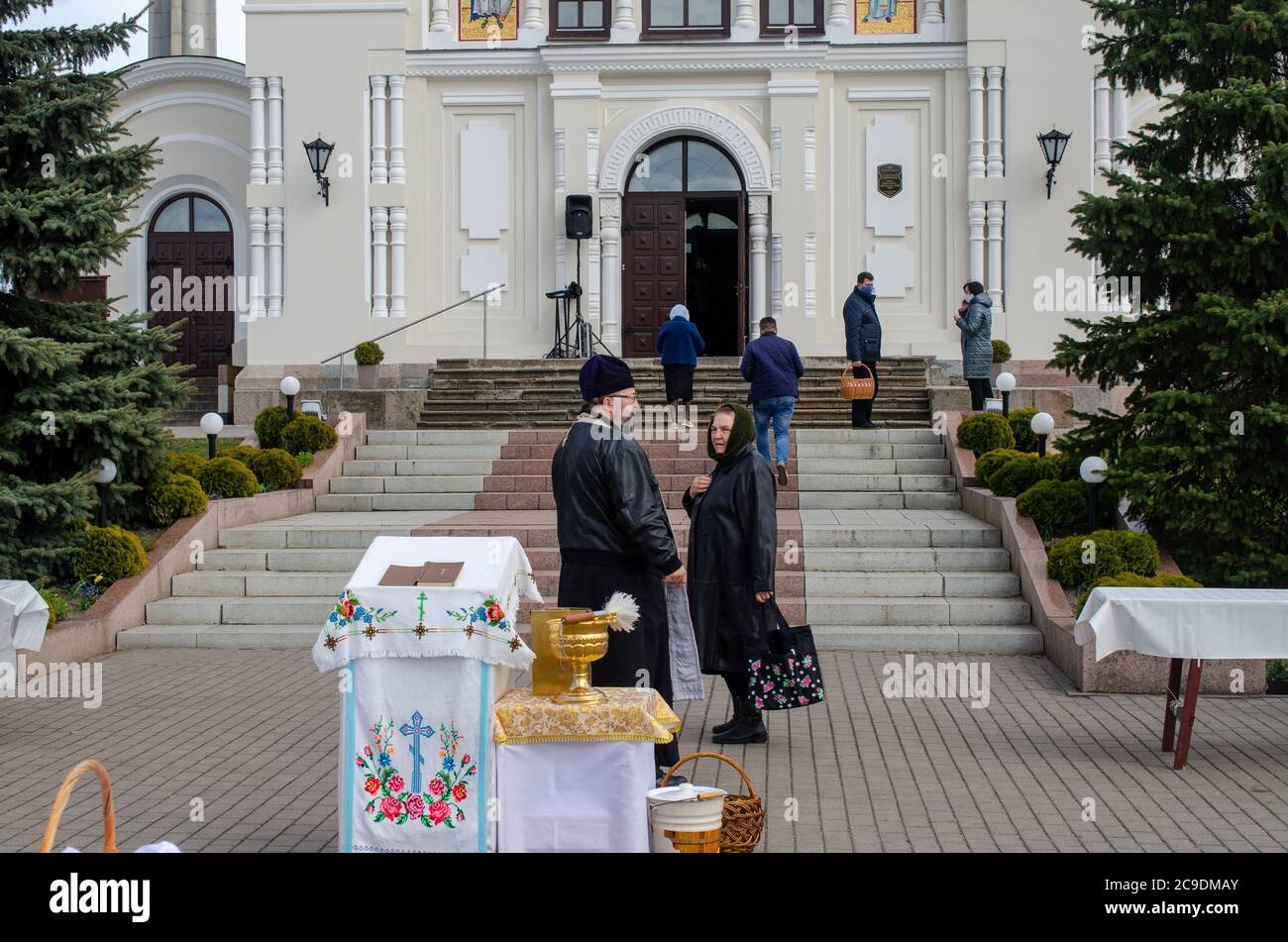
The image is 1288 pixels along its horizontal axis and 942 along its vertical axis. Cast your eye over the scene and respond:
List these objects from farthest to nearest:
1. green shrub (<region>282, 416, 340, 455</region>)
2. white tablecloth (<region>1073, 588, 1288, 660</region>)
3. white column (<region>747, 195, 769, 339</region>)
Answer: white column (<region>747, 195, 769, 339</region>) → green shrub (<region>282, 416, 340, 455</region>) → white tablecloth (<region>1073, 588, 1288, 660</region>)

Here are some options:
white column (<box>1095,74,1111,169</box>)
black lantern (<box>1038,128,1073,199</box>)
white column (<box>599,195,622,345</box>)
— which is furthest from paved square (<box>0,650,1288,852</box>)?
white column (<box>1095,74,1111,169</box>)

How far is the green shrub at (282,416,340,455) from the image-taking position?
1755 cm

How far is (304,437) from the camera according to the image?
57.5 feet

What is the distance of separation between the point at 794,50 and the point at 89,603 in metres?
15.2

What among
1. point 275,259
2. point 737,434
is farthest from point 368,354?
point 737,434

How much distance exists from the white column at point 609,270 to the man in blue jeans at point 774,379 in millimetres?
7975

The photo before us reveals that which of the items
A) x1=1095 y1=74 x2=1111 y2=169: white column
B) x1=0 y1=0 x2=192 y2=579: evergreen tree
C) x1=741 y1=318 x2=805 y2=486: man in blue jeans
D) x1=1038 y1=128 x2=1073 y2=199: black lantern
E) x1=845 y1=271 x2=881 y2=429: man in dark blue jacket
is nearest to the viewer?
x1=0 y1=0 x2=192 y2=579: evergreen tree

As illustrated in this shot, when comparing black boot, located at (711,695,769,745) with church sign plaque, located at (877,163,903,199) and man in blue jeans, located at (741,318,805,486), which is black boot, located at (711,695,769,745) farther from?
church sign plaque, located at (877,163,903,199)

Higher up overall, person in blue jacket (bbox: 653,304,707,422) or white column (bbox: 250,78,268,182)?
white column (bbox: 250,78,268,182)

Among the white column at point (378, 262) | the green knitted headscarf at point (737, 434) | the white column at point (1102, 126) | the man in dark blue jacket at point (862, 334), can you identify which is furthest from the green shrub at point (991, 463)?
the white column at point (378, 262)

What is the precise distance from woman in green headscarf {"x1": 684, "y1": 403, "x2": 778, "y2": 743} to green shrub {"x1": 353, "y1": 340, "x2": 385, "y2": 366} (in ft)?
46.1

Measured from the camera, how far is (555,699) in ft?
19.7

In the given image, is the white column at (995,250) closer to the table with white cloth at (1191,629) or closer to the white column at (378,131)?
the white column at (378,131)

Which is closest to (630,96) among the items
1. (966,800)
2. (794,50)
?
(794,50)
